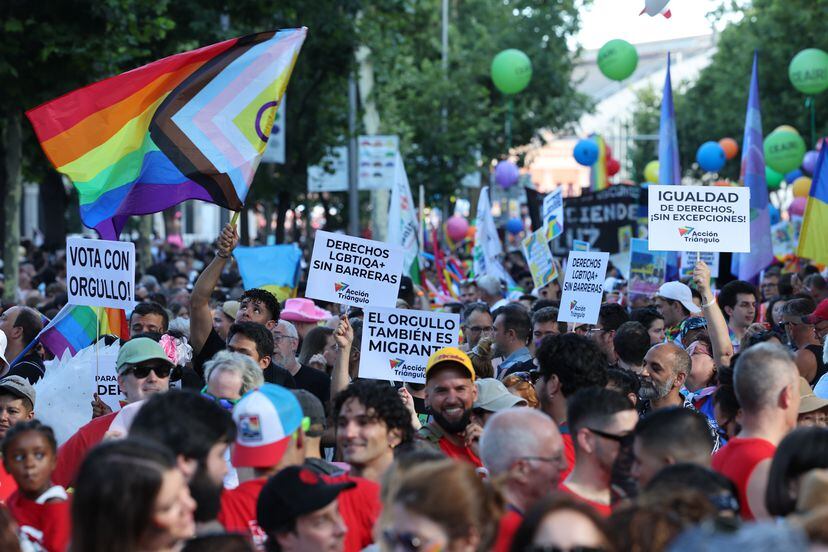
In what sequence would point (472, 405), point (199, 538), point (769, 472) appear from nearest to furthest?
1. point (199, 538)
2. point (769, 472)
3. point (472, 405)

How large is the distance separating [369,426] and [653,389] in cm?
263

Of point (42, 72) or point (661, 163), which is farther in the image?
point (42, 72)

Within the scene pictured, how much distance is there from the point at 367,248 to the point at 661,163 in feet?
25.9

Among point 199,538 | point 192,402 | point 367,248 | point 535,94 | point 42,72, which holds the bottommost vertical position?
point 199,538

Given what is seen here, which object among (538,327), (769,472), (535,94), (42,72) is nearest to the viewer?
(769,472)

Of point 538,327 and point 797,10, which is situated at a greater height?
point 797,10

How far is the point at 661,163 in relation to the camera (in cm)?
1645

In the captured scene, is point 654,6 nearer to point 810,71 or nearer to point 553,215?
point 553,215

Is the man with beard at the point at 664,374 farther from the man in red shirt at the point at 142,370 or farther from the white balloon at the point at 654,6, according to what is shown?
the white balloon at the point at 654,6

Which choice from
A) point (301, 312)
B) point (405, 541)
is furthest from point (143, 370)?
point (301, 312)

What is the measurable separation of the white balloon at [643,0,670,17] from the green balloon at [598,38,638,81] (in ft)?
47.6

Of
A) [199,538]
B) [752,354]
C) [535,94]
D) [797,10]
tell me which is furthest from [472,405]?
[535,94]

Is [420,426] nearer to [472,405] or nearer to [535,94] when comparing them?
[472,405]

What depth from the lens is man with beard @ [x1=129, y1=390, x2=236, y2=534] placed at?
4.82 m
